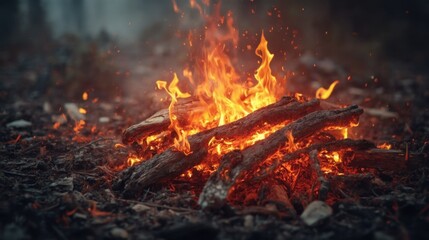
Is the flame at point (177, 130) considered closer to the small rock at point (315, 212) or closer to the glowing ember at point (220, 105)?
the glowing ember at point (220, 105)

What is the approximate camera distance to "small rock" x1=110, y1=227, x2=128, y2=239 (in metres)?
3.10

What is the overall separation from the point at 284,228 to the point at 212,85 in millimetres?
2438

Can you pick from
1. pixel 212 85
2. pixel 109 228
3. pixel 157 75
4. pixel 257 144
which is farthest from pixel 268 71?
pixel 157 75

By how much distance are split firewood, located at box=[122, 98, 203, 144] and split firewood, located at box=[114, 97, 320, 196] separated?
0.46 meters

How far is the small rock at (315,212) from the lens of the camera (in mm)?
3299

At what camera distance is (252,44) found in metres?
11.4

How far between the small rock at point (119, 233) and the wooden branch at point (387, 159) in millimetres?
2681

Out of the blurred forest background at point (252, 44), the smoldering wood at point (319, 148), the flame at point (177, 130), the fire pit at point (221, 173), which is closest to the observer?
the fire pit at point (221, 173)

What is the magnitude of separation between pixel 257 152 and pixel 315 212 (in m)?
0.88

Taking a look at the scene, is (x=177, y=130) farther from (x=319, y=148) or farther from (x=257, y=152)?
(x=319, y=148)

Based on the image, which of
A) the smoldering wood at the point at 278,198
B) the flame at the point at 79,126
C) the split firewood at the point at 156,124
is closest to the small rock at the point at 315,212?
the smoldering wood at the point at 278,198

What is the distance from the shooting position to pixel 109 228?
10.6 ft

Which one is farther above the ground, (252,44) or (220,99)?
(252,44)

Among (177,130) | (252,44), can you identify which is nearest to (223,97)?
(177,130)
